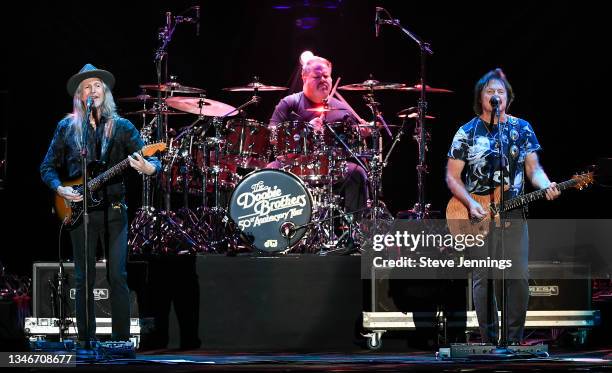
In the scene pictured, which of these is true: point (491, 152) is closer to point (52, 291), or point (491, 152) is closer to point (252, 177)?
point (252, 177)

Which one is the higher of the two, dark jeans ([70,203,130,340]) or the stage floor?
dark jeans ([70,203,130,340])

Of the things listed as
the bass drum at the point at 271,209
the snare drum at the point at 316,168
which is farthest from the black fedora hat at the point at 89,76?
the snare drum at the point at 316,168

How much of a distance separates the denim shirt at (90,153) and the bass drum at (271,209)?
232 cm

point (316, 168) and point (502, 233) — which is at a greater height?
point (316, 168)

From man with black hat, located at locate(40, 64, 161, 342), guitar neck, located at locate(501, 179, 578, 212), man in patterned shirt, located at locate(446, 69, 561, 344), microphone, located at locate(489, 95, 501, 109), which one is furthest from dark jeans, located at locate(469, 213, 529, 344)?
man with black hat, located at locate(40, 64, 161, 342)

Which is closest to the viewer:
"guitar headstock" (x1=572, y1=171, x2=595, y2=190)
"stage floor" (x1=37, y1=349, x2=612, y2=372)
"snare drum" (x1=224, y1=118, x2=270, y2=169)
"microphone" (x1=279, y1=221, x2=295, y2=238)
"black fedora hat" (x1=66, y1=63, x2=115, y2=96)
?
"stage floor" (x1=37, y1=349, x2=612, y2=372)

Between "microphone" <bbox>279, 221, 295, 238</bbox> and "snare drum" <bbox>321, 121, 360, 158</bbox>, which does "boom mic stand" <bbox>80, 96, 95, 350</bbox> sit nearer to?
"microphone" <bbox>279, 221, 295, 238</bbox>

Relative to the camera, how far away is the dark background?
1108 cm

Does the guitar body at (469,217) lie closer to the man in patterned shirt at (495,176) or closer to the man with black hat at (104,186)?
the man in patterned shirt at (495,176)

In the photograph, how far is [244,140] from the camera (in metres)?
11.0

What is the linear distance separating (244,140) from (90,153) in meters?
3.53

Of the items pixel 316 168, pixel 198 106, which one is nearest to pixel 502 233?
pixel 316 168

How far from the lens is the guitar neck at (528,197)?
24.0 ft

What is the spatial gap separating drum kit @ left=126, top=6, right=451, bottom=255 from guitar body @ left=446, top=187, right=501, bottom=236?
2285 mm
